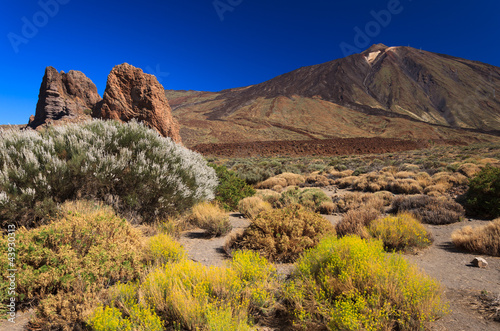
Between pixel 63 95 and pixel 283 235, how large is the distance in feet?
146

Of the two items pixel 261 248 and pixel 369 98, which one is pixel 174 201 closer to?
pixel 261 248

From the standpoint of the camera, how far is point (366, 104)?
108 metres

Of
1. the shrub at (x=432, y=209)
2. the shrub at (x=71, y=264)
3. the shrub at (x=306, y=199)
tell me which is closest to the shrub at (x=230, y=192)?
the shrub at (x=306, y=199)

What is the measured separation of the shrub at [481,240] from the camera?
459cm

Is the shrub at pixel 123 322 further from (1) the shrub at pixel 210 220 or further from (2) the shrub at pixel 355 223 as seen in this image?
(2) the shrub at pixel 355 223

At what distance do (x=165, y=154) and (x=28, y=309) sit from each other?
149 inches

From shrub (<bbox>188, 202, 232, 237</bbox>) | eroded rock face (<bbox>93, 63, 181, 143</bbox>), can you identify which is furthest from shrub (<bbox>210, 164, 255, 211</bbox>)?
eroded rock face (<bbox>93, 63, 181, 143</bbox>)

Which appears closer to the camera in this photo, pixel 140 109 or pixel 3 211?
pixel 3 211

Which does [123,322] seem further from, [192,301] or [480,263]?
[480,263]

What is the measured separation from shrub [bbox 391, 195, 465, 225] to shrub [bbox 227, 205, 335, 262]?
3.87 meters

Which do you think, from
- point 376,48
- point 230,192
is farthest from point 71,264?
point 376,48

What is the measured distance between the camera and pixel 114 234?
12.7 ft

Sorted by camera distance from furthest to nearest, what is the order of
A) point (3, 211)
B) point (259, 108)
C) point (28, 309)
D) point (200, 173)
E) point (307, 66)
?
point (307, 66), point (259, 108), point (200, 173), point (3, 211), point (28, 309)

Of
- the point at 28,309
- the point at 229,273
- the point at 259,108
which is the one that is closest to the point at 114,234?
the point at 28,309
